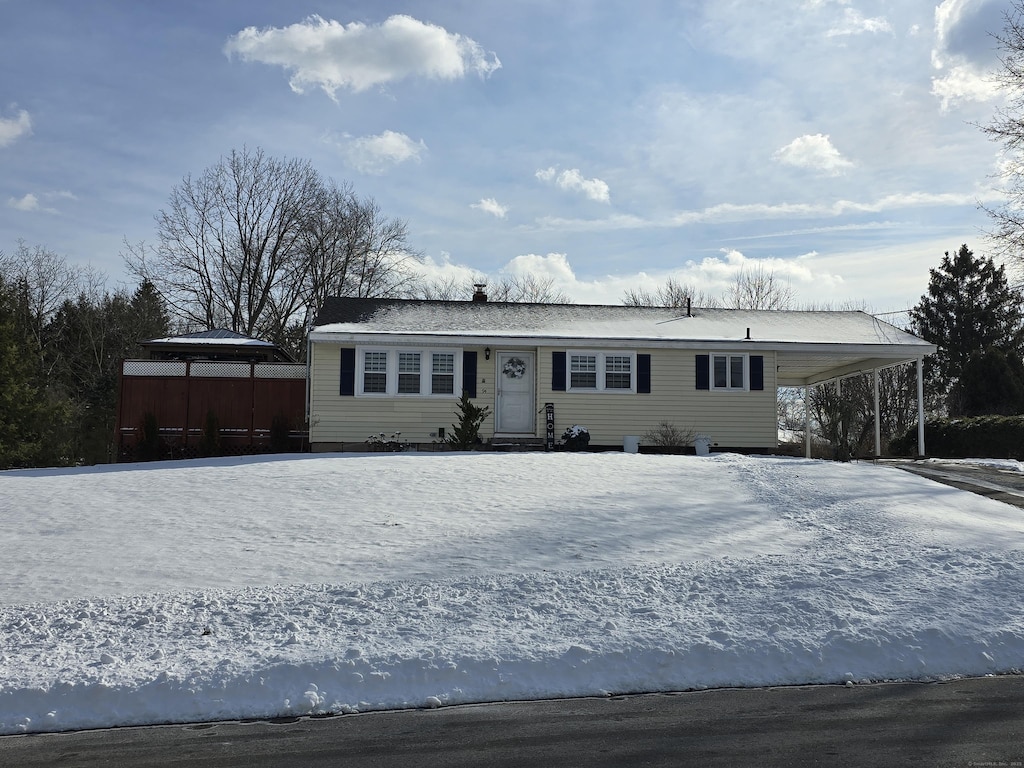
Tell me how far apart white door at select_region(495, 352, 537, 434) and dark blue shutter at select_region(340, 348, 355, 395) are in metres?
3.32

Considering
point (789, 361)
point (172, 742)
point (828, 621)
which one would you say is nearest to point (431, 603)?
point (172, 742)

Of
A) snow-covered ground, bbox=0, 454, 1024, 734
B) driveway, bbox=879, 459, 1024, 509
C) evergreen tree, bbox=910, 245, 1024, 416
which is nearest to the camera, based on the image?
snow-covered ground, bbox=0, 454, 1024, 734

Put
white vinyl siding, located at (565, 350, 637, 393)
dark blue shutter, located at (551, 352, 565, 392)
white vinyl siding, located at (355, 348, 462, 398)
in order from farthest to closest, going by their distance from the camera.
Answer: white vinyl siding, located at (565, 350, 637, 393) < dark blue shutter, located at (551, 352, 565, 392) < white vinyl siding, located at (355, 348, 462, 398)

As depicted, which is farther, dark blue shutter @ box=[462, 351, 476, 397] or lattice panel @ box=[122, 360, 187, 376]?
lattice panel @ box=[122, 360, 187, 376]

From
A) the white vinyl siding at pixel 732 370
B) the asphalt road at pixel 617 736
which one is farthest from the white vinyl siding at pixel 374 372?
the asphalt road at pixel 617 736

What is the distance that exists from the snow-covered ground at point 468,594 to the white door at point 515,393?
25.1 feet

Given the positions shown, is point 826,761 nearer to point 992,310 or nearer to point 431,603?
point 431,603

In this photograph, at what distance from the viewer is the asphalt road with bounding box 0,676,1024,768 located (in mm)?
4254

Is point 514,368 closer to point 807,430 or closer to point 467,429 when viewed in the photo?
point 467,429

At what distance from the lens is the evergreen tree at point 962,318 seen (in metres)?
37.8

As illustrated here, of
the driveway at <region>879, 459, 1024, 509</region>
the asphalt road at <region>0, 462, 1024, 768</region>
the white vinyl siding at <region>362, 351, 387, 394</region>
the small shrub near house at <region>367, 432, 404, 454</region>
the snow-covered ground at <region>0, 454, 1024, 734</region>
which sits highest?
the white vinyl siding at <region>362, 351, 387, 394</region>

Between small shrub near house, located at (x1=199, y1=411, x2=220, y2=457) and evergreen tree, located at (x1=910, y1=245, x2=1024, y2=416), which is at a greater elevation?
evergreen tree, located at (x1=910, y1=245, x2=1024, y2=416)

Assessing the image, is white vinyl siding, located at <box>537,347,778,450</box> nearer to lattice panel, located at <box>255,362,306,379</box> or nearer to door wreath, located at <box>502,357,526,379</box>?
door wreath, located at <box>502,357,526,379</box>

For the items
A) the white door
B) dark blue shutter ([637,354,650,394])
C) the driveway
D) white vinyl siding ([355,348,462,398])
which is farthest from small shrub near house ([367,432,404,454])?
the driveway
